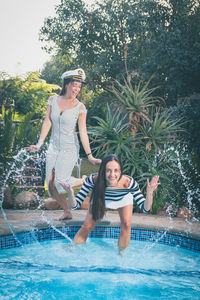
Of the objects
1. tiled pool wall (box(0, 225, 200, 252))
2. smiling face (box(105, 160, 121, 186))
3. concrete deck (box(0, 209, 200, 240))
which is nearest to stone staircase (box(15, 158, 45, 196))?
concrete deck (box(0, 209, 200, 240))

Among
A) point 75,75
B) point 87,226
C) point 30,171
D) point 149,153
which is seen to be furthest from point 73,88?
Result: point 30,171

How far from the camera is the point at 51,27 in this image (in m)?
16.0

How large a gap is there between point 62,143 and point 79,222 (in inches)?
47.8

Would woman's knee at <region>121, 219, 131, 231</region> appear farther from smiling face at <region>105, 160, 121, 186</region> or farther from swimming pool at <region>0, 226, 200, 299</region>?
smiling face at <region>105, 160, 121, 186</region>

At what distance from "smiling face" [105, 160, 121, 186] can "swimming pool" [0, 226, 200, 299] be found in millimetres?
917

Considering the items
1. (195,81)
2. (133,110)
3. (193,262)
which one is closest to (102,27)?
(195,81)

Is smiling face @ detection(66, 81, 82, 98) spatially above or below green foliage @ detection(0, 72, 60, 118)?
below

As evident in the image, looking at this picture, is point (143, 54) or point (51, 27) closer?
point (143, 54)

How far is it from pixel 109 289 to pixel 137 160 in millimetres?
3449

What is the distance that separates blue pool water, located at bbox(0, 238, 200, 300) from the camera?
310cm

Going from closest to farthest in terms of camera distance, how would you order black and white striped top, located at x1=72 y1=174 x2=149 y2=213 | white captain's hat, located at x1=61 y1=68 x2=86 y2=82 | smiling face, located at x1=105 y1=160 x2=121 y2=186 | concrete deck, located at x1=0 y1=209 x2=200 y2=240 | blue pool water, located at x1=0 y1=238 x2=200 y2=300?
blue pool water, located at x1=0 y1=238 x2=200 y2=300, smiling face, located at x1=105 y1=160 x2=121 y2=186, black and white striped top, located at x1=72 y1=174 x2=149 y2=213, white captain's hat, located at x1=61 y1=68 x2=86 y2=82, concrete deck, located at x1=0 y1=209 x2=200 y2=240

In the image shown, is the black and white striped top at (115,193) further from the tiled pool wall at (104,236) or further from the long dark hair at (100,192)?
the tiled pool wall at (104,236)

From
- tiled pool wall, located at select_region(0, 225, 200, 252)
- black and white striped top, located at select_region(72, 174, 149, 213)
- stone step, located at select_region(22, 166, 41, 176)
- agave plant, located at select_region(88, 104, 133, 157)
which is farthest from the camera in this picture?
stone step, located at select_region(22, 166, 41, 176)

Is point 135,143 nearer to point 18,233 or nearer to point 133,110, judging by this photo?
point 133,110
